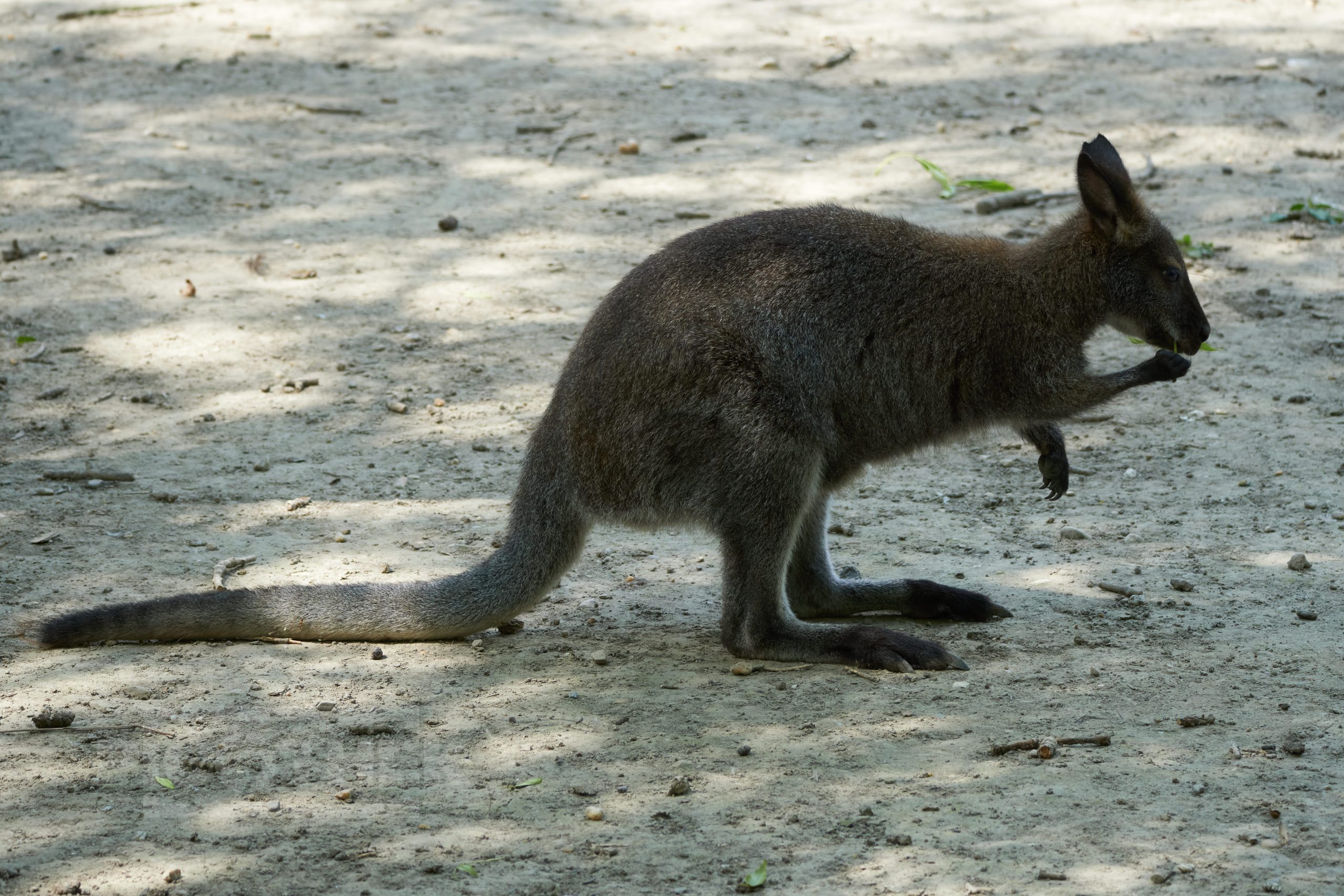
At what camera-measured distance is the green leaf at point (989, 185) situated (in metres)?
7.72

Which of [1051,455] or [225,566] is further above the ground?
[1051,455]

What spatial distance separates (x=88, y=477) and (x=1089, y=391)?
11.6 feet

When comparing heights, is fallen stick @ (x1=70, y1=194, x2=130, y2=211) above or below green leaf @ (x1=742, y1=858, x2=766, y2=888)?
above

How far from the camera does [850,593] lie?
4602mm

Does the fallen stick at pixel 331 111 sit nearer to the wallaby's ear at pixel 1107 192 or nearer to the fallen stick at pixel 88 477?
the fallen stick at pixel 88 477

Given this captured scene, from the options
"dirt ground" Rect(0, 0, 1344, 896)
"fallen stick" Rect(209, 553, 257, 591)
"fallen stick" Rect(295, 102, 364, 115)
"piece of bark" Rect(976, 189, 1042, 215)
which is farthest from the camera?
"fallen stick" Rect(295, 102, 364, 115)

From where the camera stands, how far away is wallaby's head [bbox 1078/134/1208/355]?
446cm

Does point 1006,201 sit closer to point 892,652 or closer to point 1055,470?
point 1055,470

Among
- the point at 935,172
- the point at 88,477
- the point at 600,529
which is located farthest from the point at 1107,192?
the point at 88,477

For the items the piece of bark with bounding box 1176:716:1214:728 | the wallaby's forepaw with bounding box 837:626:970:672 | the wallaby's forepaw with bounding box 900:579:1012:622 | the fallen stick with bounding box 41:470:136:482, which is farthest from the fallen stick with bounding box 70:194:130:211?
the piece of bark with bounding box 1176:716:1214:728

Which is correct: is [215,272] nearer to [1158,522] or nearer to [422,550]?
[422,550]

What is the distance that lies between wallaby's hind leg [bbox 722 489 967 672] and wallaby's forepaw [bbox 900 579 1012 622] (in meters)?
0.30

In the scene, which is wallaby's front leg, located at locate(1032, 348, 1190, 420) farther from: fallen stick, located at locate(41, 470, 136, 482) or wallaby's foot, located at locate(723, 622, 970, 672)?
fallen stick, located at locate(41, 470, 136, 482)

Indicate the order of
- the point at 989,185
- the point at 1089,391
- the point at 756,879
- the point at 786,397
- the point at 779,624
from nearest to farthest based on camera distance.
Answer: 1. the point at 756,879
2. the point at 786,397
3. the point at 779,624
4. the point at 1089,391
5. the point at 989,185
